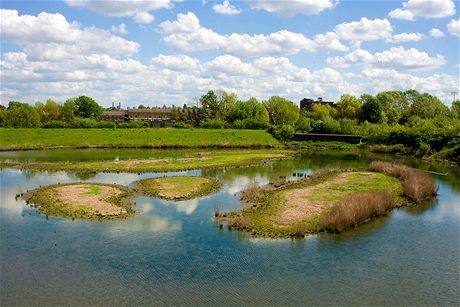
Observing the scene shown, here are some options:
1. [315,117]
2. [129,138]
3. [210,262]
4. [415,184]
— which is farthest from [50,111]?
[210,262]

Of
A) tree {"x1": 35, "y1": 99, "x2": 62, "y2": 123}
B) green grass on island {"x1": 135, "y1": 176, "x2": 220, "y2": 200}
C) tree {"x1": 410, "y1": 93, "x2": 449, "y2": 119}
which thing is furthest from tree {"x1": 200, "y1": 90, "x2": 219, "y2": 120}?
green grass on island {"x1": 135, "y1": 176, "x2": 220, "y2": 200}

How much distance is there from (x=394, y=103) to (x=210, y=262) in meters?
135

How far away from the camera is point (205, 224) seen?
3180 centimetres

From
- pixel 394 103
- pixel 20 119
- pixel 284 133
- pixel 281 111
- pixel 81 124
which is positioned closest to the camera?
pixel 81 124

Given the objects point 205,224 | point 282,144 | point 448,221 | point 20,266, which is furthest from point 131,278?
point 282,144

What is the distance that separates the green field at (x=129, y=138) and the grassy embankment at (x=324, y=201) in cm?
4868

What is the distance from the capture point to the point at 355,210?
32.4 metres

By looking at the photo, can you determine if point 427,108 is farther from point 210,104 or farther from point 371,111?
point 210,104

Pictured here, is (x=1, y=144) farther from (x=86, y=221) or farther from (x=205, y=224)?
(x=205, y=224)

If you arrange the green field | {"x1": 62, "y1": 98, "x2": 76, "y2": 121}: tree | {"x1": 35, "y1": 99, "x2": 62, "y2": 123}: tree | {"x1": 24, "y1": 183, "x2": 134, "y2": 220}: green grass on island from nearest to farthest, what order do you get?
{"x1": 24, "y1": 183, "x2": 134, "y2": 220}: green grass on island
the green field
{"x1": 35, "y1": 99, "x2": 62, "y2": 123}: tree
{"x1": 62, "y1": 98, "x2": 76, "y2": 121}: tree

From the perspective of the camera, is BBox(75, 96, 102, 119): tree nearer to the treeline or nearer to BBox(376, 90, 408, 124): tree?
the treeline

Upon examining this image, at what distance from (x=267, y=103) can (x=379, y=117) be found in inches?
1512

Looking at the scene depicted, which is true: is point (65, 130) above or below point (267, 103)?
below

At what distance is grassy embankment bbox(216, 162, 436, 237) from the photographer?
30.6 metres
